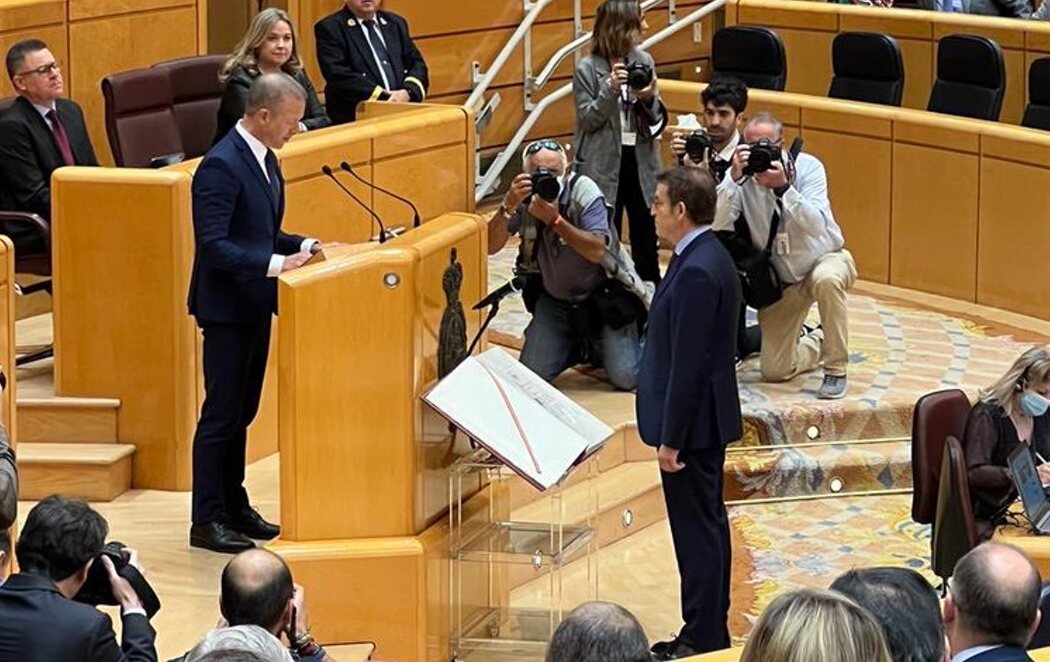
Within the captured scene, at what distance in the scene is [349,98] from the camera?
9.24m

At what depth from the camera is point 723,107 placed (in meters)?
8.75

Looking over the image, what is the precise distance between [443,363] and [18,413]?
65.3 inches

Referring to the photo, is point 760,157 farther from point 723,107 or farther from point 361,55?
point 361,55

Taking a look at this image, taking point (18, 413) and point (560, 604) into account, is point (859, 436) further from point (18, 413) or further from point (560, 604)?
point (18, 413)

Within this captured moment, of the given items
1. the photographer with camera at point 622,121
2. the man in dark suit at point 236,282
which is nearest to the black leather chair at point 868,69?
the photographer with camera at point 622,121

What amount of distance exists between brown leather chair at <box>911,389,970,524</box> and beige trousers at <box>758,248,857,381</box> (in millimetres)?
1719

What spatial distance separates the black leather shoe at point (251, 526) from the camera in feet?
22.7

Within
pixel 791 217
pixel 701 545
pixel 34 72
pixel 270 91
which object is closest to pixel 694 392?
pixel 701 545

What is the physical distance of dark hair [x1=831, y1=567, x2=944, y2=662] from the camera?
4059 mm

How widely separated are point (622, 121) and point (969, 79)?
8.51 ft

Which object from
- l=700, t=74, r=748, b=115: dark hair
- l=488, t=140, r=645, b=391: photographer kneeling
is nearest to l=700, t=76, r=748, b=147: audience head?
l=700, t=74, r=748, b=115: dark hair

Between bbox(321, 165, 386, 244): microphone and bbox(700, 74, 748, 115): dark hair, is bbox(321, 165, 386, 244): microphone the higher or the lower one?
the lower one

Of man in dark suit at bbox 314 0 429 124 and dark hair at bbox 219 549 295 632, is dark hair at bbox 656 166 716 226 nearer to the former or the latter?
dark hair at bbox 219 549 295 632

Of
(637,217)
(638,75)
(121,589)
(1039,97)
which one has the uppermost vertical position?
(638,75)
